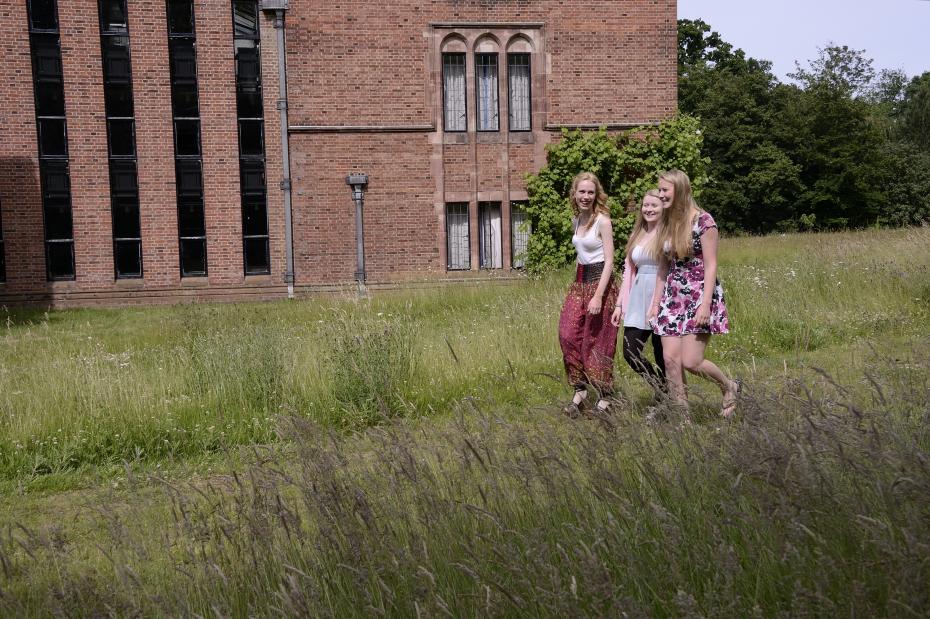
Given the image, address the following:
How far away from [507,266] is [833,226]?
34307 millimetres

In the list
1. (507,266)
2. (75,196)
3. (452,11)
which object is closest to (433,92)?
(452,11)

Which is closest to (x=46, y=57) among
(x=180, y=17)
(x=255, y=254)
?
(x=180, y=17)

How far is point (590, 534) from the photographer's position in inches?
130

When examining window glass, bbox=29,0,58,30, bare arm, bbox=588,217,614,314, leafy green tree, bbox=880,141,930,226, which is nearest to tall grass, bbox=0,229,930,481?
bare arm, bbox=588,217,614,314

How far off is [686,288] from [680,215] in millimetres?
524

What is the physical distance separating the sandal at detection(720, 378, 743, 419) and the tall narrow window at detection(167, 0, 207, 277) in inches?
674

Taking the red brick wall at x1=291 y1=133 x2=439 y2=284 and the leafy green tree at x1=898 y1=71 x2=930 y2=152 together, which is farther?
the leafy green tree at x1=898 y1=71 x2=930 y2=152

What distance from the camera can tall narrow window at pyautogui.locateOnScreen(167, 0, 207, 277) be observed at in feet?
69.9

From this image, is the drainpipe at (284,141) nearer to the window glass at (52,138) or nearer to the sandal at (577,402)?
the window glass at (52,138)

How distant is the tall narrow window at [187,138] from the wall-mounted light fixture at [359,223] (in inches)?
135

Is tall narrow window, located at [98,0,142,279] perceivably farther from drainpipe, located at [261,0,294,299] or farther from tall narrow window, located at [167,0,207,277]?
drainpipe, located at [261,0,294,299]

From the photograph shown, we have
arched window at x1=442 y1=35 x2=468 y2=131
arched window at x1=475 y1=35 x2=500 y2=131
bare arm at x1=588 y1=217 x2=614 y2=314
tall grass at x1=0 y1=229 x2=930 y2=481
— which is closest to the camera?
tall grass at x1=0 y1=229 x2=930 y2=481

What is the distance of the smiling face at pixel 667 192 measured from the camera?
662 cm

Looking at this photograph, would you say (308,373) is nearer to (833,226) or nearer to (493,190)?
(493,190)
